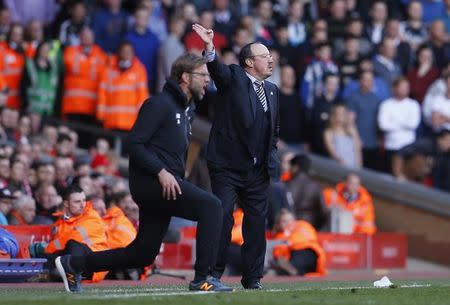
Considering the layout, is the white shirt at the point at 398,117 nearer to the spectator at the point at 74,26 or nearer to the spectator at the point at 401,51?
the spectator at the point at 401,51

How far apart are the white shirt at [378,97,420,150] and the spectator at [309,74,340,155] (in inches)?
30.1

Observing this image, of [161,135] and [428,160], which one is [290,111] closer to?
[428,160]

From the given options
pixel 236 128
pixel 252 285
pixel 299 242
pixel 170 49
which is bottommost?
pixel 252 285

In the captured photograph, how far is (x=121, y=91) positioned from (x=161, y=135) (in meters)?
9.54

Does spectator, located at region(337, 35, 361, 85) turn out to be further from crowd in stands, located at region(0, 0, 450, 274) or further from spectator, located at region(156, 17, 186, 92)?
spectator, located at region(156, 17, 186, 92)


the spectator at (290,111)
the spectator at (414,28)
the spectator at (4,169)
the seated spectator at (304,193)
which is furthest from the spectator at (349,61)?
the spectator at (4,169)

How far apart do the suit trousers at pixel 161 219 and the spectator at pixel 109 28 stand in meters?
10.7

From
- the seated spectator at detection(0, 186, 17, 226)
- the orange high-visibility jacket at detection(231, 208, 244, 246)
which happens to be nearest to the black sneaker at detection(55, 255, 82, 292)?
the seated spectator at detection(0, 186, 17, 226)

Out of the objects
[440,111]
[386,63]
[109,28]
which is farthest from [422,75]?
[109,28]

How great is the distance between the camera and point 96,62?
20.5 meters

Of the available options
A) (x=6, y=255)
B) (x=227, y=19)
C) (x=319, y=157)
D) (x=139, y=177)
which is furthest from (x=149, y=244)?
(x=227, y=19)

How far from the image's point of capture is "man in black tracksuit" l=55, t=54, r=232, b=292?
1061 cm

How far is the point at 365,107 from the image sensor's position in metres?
21.5

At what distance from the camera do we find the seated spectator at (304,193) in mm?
19203
